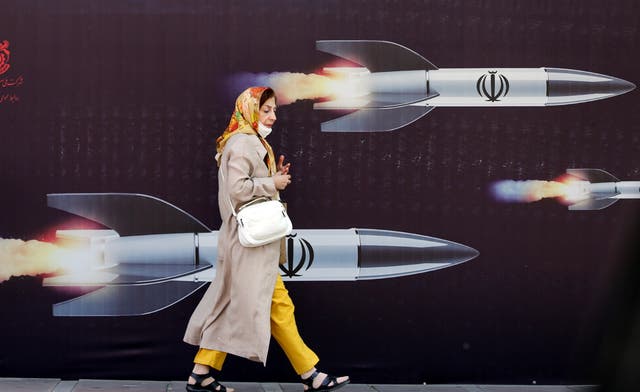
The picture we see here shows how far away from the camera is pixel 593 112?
5520mm

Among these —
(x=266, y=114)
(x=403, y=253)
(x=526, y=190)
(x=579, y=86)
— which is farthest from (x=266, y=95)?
(x=579, y=86)

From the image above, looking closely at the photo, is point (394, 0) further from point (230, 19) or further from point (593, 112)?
point (593, 112)

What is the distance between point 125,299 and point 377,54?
80.1 inches

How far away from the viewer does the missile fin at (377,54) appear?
542 cm

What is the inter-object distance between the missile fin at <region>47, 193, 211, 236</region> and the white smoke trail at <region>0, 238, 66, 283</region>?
296mm

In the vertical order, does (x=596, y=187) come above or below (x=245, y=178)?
below

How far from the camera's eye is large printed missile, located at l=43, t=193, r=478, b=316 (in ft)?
17.6

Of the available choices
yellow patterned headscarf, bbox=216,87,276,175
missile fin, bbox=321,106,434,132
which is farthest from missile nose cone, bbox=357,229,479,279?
yellow patterned headscarf, bbox=216,87,276,175

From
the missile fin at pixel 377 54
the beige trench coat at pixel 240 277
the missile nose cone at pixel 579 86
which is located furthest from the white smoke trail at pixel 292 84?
the missile nose cone at pixel 579 86

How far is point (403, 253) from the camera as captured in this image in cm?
545

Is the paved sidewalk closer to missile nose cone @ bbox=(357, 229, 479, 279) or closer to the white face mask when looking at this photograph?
missile nose cone @ bbox=(357, 229, 479, 279)

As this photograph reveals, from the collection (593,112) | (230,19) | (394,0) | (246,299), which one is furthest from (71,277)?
(593,112)

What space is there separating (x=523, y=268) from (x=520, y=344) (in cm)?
46

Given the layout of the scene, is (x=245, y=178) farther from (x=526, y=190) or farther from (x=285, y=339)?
(x=526, y=190)
